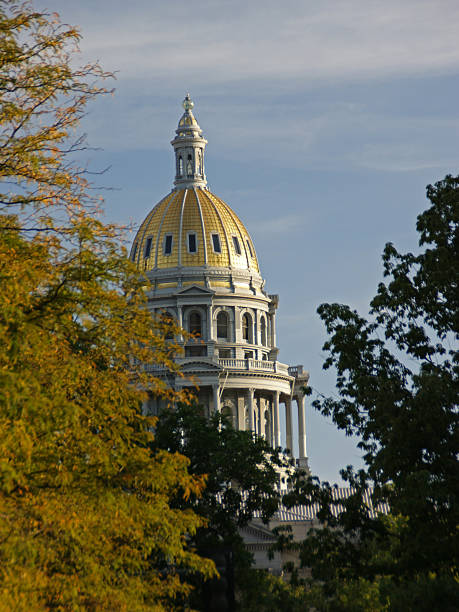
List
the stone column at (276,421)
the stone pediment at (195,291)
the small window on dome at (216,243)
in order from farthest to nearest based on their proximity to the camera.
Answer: the small window on dome at (216,243)
the stone column at (276,421)
the stone pediment at (195,291)

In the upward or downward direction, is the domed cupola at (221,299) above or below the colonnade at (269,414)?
above

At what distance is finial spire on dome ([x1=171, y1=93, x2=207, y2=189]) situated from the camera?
133 m

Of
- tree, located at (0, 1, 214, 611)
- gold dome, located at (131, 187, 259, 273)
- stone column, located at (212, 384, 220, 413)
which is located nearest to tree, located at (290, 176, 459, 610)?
tree, located at (0, 1, 214, 611)

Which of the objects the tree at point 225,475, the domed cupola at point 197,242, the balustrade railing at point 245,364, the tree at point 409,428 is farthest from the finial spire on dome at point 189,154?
the tree at point 409,428

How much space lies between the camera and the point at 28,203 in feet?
61.0

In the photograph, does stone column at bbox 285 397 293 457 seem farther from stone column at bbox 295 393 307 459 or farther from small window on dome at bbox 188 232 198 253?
small window on dome at bbox 188 232 198 253

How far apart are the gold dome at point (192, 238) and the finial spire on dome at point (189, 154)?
340cm

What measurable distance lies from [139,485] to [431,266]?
14.7m

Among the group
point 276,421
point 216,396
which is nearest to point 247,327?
point 276,421

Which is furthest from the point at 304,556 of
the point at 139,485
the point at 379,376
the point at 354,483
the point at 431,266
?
the point at 139,485

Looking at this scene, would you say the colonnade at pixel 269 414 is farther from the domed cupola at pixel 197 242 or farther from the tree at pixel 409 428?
the tree at pixel 409 428

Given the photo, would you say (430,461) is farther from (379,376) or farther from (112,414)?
(112,414)

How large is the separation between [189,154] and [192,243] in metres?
15.0

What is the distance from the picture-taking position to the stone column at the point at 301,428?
127 m
